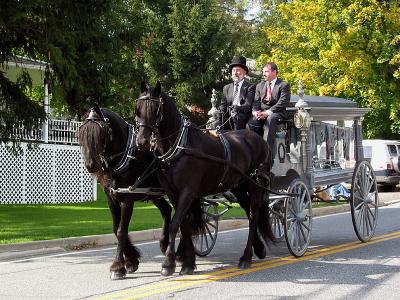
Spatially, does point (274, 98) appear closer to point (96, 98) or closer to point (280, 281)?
point (280, 281)

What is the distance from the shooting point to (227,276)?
845 cm

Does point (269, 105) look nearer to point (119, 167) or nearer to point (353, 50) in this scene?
point (119, 167)

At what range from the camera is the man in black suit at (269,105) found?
10414 millimetres

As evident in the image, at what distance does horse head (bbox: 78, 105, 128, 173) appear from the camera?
8.05 meters

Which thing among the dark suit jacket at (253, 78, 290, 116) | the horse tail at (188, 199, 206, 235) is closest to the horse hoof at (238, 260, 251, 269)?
the horse tail at (188, 199, 206, 235)

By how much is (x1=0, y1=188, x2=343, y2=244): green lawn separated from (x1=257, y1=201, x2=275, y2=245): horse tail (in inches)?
182

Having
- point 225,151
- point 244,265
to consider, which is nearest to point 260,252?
point 244,265

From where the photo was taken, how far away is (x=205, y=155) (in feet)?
28.2

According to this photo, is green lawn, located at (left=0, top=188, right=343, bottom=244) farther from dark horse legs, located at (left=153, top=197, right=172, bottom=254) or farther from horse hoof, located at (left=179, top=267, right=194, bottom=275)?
horse hoof, located at (left=179, top=267, right=194, bottom=275)

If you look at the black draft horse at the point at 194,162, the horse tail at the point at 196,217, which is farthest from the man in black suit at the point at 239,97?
the horse tail at the point at 196,217

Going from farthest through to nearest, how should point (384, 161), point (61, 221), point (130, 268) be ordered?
point (384, 161) → point (61, 221) → point (130, 268)

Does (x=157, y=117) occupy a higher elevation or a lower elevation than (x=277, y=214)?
higher

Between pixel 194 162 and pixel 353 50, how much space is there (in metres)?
22.5

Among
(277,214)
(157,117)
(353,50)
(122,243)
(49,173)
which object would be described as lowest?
(122,243)
